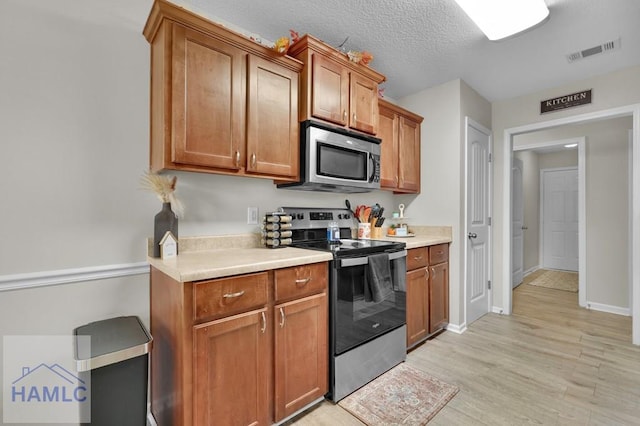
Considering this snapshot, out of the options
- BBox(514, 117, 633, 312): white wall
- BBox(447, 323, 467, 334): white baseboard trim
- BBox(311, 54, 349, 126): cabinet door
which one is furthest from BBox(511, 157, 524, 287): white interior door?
BBox(311, 54, 349, 126): cabinet door

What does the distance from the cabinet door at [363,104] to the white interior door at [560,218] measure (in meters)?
5.29

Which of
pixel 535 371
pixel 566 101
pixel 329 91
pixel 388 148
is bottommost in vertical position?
pixel 535 371

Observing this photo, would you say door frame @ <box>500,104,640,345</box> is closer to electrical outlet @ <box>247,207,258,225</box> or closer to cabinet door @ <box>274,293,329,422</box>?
cabinet door @ <box>274,293,329,422</box>

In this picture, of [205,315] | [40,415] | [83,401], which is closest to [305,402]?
[205,315]

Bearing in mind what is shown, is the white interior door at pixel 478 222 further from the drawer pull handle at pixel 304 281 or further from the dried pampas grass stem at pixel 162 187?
the dried pampas grass stem at pixel 162 187

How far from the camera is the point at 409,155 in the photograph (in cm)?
316

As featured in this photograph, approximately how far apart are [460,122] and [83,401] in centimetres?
344

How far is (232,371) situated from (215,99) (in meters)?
1.44

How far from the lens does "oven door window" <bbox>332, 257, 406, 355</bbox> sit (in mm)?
1813

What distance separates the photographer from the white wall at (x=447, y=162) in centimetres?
297

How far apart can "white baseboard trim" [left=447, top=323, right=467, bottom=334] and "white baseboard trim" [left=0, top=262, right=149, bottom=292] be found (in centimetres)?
278

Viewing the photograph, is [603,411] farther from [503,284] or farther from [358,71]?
[358,71]

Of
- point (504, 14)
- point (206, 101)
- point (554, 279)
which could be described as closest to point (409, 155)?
point (504, 14)

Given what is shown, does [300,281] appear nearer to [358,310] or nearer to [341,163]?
[358,310]
